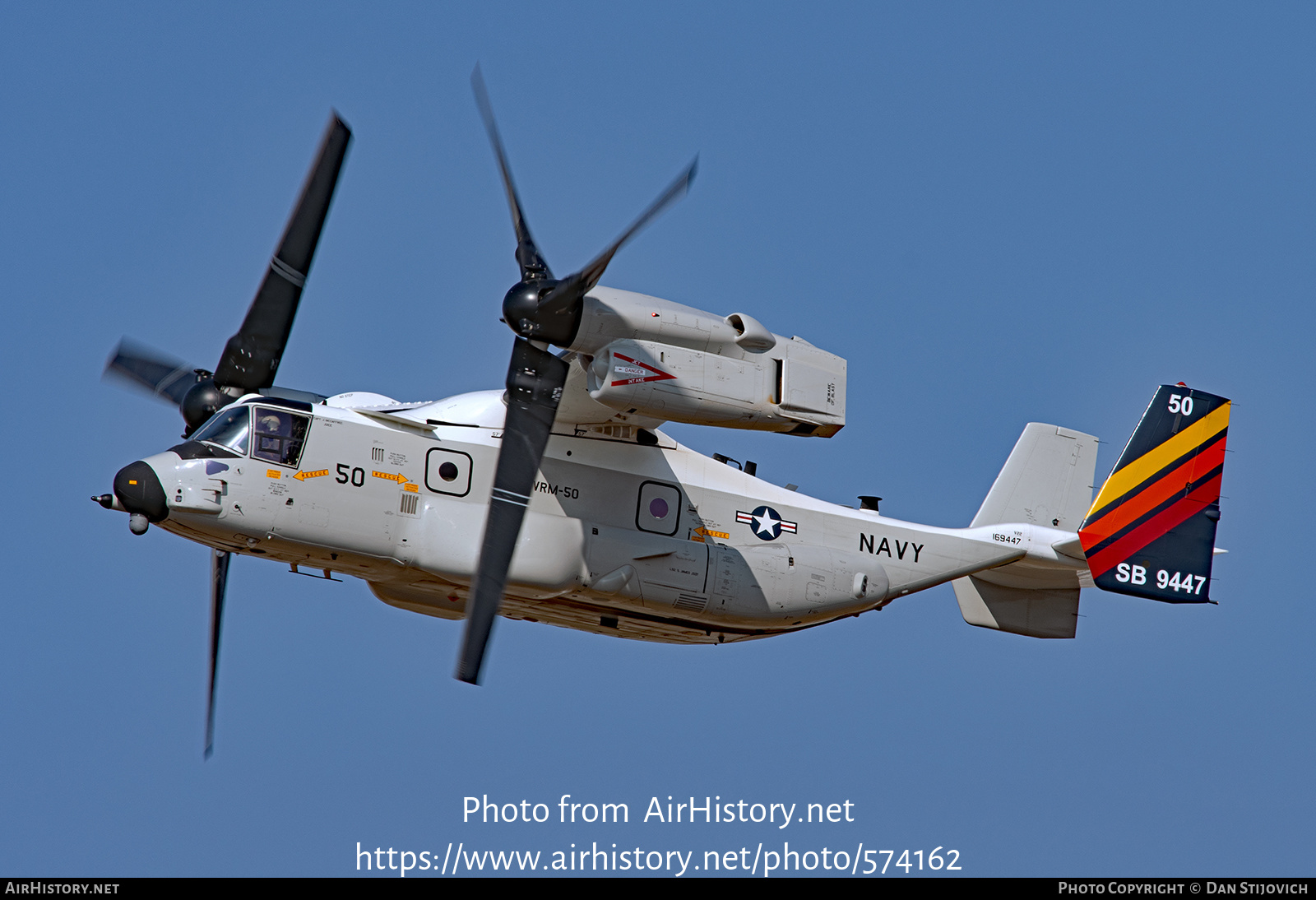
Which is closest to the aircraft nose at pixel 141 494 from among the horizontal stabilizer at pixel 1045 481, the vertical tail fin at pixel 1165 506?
the horizontal stabilizer at pixel 1045 481

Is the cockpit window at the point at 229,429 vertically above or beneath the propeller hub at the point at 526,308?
beneath

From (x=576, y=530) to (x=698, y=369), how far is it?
8.50 ft

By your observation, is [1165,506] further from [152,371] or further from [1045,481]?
[152,371]

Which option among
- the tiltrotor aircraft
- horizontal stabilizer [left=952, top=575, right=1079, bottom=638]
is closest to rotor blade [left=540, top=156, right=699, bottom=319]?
the tiltrotor aircraft

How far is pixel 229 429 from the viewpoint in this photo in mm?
17031

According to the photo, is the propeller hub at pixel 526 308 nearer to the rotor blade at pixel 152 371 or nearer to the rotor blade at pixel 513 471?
the rotor blade at pixel 513 471

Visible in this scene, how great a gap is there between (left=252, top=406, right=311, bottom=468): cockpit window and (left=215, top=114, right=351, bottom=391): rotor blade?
190 cm

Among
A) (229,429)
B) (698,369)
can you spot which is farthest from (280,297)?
(698,369)

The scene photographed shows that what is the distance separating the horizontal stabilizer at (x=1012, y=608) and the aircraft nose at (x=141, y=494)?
417 inches

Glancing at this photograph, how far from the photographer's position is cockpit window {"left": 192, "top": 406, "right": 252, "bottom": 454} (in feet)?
55.5

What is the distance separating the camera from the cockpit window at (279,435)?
1692 centimetres

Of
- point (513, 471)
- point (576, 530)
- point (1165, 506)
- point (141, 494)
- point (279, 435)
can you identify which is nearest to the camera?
point (141, 494)

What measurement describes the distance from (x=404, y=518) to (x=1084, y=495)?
964 cm
